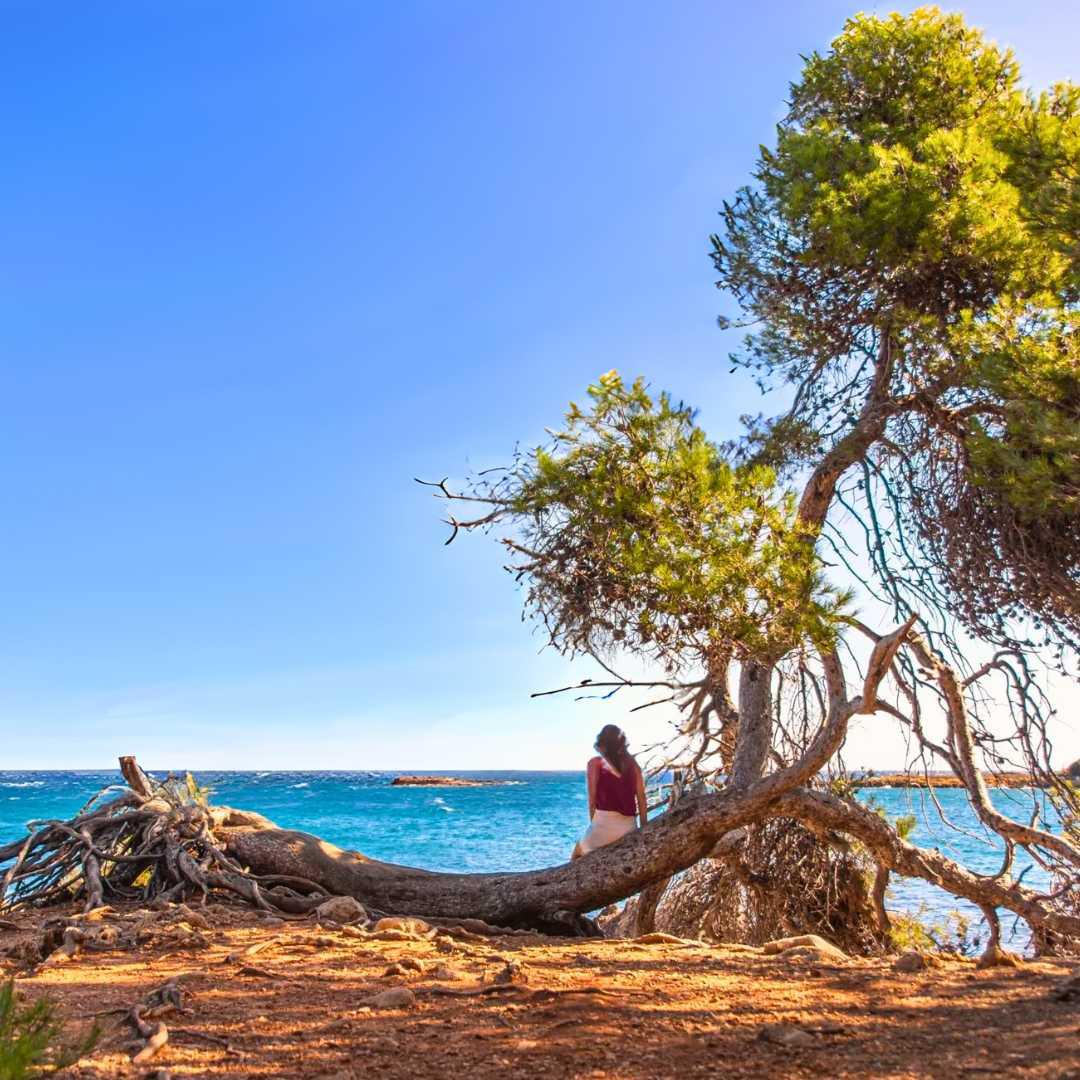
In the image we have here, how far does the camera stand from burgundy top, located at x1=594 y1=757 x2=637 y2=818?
7.27 metres

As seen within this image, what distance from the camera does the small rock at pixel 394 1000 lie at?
4.05 m

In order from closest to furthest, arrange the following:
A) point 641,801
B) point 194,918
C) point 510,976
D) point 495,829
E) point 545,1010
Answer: point 545,1010
point 510,976
point 194,918
point 641,801
point 495,829

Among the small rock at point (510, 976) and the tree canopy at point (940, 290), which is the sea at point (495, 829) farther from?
the small rock at point (510, 976)

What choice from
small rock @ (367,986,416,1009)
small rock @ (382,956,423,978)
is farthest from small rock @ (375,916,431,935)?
small rock @ (367,986,416,1009)

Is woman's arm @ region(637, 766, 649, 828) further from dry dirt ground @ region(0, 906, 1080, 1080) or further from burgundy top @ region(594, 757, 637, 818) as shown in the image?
dry dirt ground @ region(0, 906, 1080, 1080)

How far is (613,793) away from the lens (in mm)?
7262

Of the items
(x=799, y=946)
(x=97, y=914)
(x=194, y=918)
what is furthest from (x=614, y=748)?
(x=97, y=914)

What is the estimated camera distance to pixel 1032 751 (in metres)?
6.79

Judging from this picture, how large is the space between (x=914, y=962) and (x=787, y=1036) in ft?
5.19

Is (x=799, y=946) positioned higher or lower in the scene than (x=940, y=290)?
lower

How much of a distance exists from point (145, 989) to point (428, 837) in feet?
94.5

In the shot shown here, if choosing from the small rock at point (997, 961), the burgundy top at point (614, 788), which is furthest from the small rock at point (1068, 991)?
the burgundy top at point (614, 788)

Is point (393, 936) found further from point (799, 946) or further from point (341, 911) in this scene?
point (799, 946)

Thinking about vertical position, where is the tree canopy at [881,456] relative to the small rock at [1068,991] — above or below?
above
